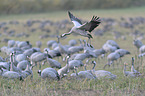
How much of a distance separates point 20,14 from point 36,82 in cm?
3023

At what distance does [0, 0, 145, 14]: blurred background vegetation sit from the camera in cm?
3672

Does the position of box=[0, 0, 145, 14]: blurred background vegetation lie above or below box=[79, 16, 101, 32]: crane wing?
above

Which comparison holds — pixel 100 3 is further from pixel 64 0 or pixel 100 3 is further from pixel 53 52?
pixel 53 52

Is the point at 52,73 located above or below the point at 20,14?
below

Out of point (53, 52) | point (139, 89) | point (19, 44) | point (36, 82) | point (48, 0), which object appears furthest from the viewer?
point (48, 0)

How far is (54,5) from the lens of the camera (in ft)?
130

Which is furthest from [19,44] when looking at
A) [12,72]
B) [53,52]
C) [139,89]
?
[139,89]

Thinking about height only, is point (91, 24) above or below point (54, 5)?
below

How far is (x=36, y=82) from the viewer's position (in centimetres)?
682

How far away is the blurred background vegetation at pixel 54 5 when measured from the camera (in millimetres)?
36719

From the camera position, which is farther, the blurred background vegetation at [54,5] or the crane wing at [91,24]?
the blurred background vegetation at [54,5]

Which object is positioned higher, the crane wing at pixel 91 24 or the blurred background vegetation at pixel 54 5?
the blurred background vegetation at pixel 54 5

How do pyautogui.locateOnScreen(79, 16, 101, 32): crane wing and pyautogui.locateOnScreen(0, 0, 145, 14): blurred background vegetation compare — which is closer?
pyautogui.locateOnScreen(79, 16, 101, 32): crane wing

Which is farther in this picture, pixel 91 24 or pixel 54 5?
pixel 54 5
